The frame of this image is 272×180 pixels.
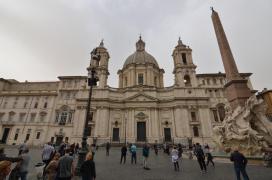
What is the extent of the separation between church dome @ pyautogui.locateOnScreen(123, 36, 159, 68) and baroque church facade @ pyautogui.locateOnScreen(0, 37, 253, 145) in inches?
233

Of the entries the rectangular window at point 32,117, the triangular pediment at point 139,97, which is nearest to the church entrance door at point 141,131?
the triangular pediment at point 139,97

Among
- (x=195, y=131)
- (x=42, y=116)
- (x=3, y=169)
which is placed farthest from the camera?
(x=42, y=116)

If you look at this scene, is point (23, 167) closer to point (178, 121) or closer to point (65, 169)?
point (65, 169)

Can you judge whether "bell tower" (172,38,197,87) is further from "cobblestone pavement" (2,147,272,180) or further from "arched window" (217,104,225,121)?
"cobblestone pavement" (2,147,272,180)

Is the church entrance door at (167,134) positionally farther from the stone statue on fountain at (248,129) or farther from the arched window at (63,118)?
the arched window at (63,118)

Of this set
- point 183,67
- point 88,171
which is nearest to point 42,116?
point 183,67

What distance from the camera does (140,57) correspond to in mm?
45312

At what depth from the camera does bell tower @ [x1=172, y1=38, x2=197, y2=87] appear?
123 ft

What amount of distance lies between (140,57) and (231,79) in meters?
33.8

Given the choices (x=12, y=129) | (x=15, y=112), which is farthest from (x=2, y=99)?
(x=12, y=129)

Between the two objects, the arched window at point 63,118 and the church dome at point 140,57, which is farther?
the church dome at point 140,57

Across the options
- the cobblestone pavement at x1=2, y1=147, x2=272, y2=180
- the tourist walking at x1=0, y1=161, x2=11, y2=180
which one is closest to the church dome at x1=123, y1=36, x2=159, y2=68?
the cobblestone pavement at x1=2, y1=147, x2=272, y2=180

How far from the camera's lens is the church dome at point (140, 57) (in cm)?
4392

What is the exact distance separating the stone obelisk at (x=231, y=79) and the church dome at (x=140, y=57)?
90.2ft
